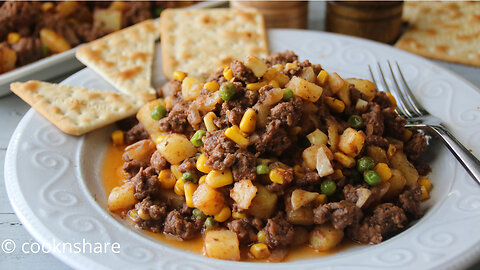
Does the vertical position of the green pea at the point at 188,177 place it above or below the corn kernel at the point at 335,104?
below

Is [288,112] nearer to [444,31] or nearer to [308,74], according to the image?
[308,74]

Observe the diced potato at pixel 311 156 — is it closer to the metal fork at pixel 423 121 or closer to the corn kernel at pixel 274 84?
the corn kernel at pixel 274 84

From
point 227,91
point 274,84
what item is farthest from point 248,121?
point 274,84

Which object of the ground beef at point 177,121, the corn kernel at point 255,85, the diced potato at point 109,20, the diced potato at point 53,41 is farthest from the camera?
the diced potato at point 109,20

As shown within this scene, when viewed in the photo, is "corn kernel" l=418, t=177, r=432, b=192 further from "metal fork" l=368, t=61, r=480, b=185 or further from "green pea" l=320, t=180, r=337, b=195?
"green pea" l=320, t=180, r=337, b=195

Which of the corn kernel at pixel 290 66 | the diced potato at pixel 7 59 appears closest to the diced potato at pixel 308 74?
the corn kernel at pixel 290 66

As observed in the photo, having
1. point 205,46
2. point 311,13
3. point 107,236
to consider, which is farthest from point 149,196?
point 311,13

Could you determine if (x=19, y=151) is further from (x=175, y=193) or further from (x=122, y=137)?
(x=175, y=193)
